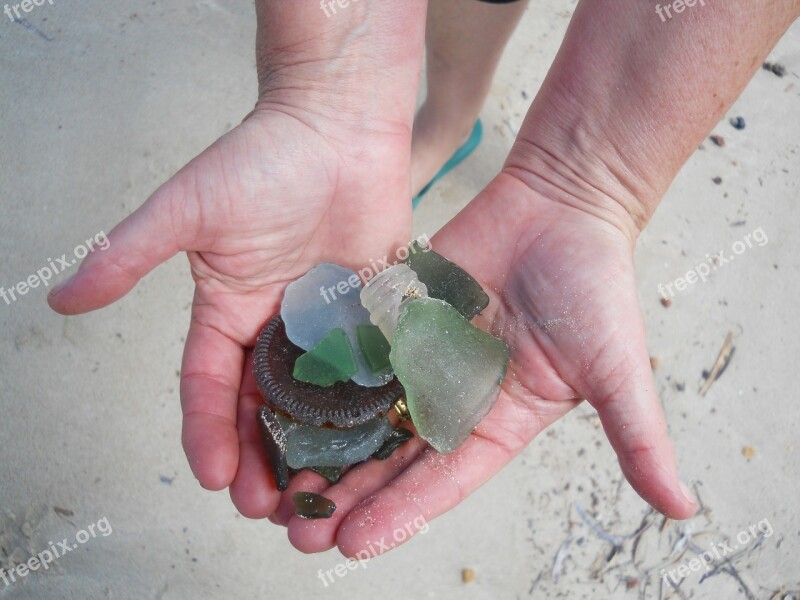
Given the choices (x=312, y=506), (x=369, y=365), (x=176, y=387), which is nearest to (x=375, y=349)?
(x=369, y=365)

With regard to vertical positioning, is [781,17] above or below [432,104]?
above

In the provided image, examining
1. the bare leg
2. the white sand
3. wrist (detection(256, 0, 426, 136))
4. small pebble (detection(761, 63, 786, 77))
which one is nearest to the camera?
wrist (detection(256, 0, 426, 136))

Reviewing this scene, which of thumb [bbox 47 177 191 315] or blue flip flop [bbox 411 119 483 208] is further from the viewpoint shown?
blue flip flop [bbox 411 119 483 208]

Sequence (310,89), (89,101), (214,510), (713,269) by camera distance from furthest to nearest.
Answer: (89,101)
(713,269)
(214,510)
(310,89)

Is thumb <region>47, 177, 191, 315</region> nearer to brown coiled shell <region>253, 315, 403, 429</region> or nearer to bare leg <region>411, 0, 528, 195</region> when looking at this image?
brown coiled shell <region>253, 315, 403, 429</region>

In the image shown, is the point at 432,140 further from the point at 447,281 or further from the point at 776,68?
the point at 776,68

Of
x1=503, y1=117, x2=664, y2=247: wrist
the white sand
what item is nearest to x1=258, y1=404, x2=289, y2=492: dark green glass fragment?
the white sand

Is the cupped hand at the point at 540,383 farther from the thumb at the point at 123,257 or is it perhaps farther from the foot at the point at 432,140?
the foot at the point at 432,140

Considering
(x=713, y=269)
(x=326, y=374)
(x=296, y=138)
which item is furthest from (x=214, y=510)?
(x=713, y=269)

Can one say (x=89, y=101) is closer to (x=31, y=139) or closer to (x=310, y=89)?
(x=31, y=139)
